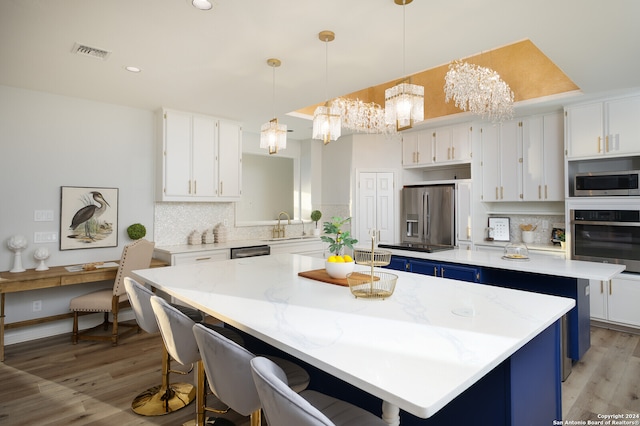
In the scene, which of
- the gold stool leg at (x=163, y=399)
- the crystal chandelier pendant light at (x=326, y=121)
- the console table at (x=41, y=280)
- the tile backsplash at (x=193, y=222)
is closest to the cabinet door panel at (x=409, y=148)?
the tile backsplash at (x=193, y=222)

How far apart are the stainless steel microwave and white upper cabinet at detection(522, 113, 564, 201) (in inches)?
11.0

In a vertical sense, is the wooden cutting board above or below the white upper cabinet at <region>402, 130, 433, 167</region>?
below

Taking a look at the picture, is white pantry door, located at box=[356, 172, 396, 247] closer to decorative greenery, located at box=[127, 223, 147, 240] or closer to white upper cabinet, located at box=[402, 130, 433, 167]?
→ white upper cabinet, located at box=[402, 130, 433, 167]

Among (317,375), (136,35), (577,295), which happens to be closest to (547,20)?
(577,295)

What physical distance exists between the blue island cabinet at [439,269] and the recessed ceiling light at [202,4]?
293 centimetres

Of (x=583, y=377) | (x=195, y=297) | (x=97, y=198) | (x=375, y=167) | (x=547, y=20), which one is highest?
(x=547, y=20)

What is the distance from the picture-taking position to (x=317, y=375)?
1997 millimetres

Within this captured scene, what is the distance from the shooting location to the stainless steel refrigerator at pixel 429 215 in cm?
531

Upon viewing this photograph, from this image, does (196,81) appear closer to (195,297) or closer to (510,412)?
(195,297)

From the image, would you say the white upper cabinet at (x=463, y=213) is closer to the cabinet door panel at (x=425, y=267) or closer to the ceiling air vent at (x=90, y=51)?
the cabinet door panel at (x=425, y=267)

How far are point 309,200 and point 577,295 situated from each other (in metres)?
4.43

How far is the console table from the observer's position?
10.6ft

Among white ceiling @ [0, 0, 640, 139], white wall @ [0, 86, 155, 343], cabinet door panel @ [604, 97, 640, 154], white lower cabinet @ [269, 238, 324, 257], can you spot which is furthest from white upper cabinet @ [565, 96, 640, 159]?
white wall @ [0, 86, 155, 343]

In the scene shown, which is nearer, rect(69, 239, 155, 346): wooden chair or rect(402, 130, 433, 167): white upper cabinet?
rect(69, 239, 155, 346): wooden chair
